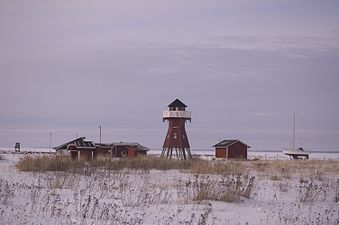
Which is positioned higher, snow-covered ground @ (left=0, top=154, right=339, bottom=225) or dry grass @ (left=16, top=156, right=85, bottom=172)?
dry grass @ (left=16, top=156, right=85, bottom=172)

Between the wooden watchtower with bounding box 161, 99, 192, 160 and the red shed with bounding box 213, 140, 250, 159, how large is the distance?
435 inches

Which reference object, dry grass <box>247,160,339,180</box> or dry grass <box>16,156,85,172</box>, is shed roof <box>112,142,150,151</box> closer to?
dry grass <box>247,160,339,180</box>

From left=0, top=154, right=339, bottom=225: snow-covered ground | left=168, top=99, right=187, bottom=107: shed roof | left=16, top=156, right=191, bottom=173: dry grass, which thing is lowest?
left=0, top=154, right=339, bottom=225: snow-covered ground

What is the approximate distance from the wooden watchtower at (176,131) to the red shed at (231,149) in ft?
36.2

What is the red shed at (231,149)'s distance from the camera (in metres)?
63.2

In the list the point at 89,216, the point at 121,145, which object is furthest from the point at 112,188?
the point at 121,145

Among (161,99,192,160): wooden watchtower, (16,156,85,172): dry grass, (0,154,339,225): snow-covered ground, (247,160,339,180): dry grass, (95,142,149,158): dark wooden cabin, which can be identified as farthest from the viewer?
(95,142,149,158): dark wooden cabin

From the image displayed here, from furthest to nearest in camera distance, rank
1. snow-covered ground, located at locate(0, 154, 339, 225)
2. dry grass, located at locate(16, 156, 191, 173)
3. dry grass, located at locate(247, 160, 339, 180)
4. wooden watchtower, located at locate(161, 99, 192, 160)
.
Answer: wooden watchtower, located at locate(161, 99, 192, 160) < dry grass, located at locate(247, 160, 339, 180) < dry grass, located at locate(16, 156, 191, 173) < snow-covered ground, located at locate(0, 154, 339, 225)

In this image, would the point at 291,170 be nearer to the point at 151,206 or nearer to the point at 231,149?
the point at 151,206

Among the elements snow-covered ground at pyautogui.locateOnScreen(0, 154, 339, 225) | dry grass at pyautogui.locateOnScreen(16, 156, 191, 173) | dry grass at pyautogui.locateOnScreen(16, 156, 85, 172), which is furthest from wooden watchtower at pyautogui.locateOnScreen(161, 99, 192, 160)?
snow-covered ground at pyautogui.locateOnScreen(0, 154, 339, 225)

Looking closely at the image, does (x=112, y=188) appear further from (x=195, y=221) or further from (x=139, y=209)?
(x=195, y=221)

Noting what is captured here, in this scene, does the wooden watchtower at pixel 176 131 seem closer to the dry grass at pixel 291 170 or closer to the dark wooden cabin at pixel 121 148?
the dark wooden cabin at pixel 121 148

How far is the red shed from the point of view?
63188 mm

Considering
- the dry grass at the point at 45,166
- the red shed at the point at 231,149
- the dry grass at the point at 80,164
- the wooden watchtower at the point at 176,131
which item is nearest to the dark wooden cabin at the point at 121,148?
the red shed at the point at 231,149
